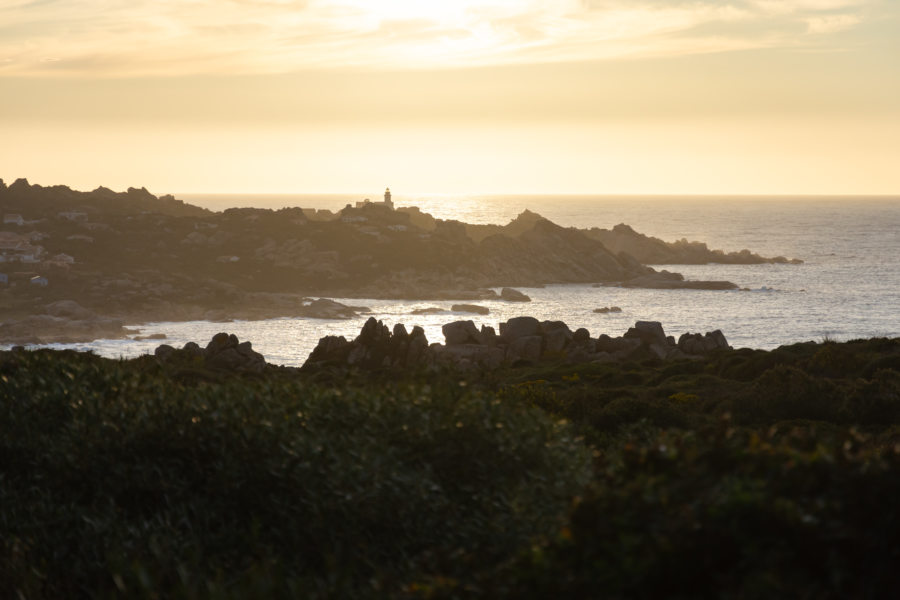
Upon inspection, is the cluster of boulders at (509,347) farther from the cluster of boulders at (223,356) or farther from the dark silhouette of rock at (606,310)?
the dark silhouette of rock at (606,310)

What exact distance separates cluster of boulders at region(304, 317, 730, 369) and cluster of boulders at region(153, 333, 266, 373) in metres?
5.30

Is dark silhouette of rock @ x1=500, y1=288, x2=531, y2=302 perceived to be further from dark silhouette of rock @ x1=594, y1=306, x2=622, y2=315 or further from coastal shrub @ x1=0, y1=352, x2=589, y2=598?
coastal shrub @ x1=0, y1=352, x2=589, y2=598

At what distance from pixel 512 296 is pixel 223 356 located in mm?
114020

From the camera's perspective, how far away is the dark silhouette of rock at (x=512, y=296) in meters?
181

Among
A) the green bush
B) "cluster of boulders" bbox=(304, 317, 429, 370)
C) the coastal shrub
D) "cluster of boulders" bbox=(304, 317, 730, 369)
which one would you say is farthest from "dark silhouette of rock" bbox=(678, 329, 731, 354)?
the green bush

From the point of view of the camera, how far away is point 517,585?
374 inches

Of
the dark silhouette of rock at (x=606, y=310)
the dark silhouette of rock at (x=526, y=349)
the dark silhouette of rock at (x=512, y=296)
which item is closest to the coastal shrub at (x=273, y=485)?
the dark silhouette of rock at (x=526, y=349)

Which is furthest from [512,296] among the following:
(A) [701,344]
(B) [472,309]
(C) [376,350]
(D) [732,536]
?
(D) [732,536]

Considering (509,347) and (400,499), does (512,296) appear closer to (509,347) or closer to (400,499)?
(509,347)

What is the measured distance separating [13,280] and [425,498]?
569 feet

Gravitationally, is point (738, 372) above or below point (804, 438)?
below

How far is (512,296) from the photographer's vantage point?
18250 centimetres


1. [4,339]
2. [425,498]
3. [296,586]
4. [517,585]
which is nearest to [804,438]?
[517,585]

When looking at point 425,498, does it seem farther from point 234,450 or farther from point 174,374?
point 174,374
